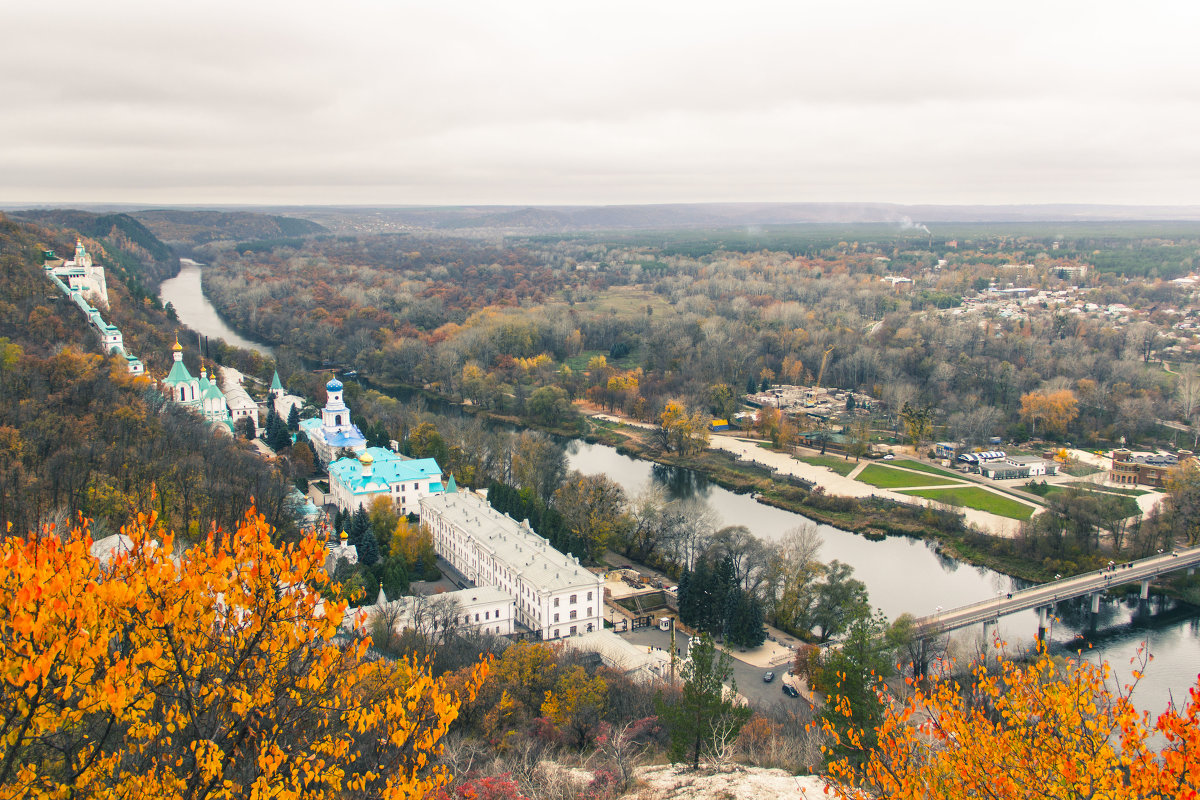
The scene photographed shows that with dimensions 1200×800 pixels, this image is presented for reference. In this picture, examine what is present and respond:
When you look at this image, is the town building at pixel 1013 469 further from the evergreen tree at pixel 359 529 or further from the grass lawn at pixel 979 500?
the evergreen tree at pixel 359 529

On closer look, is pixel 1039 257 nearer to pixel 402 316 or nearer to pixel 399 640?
pixel 402 316

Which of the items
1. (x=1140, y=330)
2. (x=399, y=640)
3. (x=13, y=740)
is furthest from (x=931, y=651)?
(x=1140, y=330)

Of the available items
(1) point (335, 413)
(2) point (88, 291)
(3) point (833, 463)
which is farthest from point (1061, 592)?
(2) point (88, 291)

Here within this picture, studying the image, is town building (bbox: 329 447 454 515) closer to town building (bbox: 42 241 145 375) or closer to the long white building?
the long white building

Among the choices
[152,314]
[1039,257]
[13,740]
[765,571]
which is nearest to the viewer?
[13,740]

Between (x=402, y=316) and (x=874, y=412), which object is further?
(x=402, y=316)

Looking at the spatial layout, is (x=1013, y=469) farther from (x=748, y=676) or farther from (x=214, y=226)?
(x=214, y=226)

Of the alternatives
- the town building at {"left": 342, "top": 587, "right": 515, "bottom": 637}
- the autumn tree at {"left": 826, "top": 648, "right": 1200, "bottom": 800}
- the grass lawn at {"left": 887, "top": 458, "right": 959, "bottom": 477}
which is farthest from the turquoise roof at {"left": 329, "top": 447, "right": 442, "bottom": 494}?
the autumn tree at {"left": 826, "top": 648, "right": 1200, "bottom": 800}
